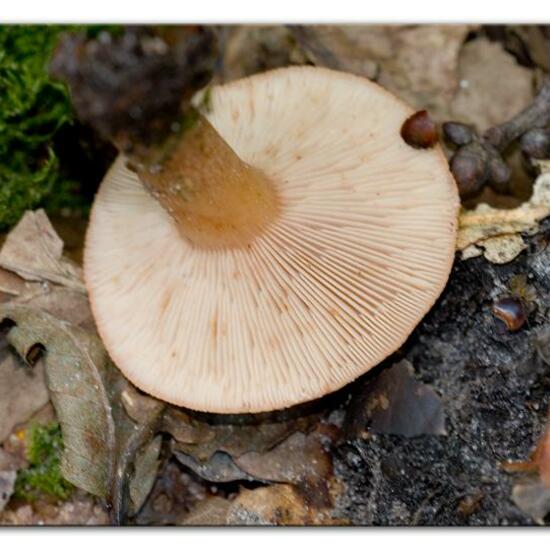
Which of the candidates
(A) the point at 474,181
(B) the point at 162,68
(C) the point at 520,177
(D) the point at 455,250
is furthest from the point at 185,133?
(C) the point at 520,177

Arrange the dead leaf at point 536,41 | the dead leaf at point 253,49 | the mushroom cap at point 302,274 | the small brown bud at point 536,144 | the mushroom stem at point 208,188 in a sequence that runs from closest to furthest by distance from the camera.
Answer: the mushroom stem at point 208,188
the mushroom cap at point 302,274
the small brown bud at point 536,144
the dead leaf at point 536,41
the dead leaf at point 253,49

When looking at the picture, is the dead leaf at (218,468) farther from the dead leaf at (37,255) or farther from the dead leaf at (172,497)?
the dead leaf at (37,255)

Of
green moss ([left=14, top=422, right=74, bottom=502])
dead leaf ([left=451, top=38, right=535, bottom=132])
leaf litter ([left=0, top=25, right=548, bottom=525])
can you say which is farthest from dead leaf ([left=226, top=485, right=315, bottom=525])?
dead leaf ([left=451, top=38, right=535, bottom=132])

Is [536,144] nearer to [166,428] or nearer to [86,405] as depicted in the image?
[166,428]

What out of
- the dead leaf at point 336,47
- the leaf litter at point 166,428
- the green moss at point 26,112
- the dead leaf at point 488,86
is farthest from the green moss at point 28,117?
the dead leaf at point 488,86
